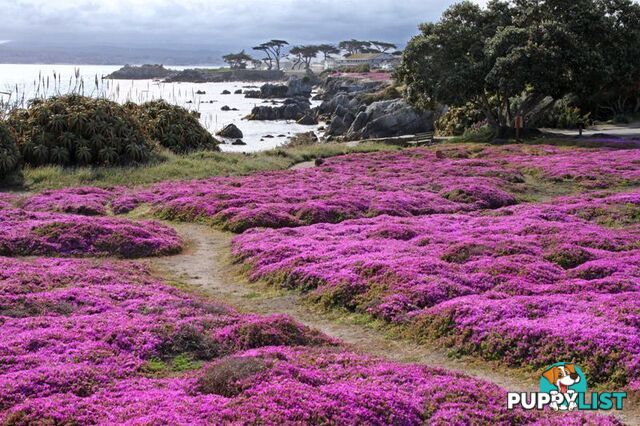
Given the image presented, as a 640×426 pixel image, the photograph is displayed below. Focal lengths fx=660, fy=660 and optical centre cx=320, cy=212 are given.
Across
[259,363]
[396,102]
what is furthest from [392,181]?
[396,102]

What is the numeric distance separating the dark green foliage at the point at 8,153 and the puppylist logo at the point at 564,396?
2710 centimetres

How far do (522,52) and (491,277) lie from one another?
31.0m

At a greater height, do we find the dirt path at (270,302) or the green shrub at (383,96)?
the green shrub at (383,96)

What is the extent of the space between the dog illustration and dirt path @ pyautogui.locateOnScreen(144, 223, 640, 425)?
1.15 feet

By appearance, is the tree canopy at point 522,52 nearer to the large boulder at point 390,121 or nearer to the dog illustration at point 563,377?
the large boulder at point 390,121

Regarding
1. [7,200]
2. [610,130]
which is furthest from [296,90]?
[7,200]

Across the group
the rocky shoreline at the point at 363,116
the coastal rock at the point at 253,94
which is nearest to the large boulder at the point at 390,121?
the rocky shoreline at the point at 363,116

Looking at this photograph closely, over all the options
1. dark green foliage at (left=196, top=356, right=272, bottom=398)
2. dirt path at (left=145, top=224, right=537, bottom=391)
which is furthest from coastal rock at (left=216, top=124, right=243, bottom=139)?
dark green foliage at (left=196, top=356, right=272, bottom=398)

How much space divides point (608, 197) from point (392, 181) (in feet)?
29.3

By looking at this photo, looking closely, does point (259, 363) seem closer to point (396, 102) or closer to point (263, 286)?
point (263, 286)

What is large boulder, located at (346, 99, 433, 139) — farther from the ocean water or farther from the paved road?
the paved road

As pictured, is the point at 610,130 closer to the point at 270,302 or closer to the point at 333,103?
the point at 333,103

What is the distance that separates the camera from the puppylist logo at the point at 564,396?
806 cm

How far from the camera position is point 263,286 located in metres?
15.0
